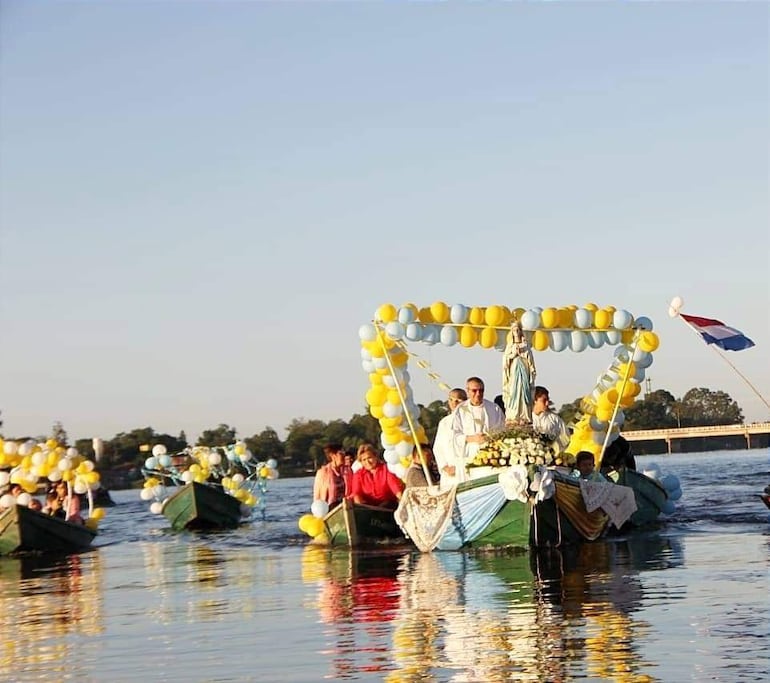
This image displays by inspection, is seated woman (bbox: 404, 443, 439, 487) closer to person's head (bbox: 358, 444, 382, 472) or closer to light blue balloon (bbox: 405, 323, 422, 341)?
person's head (bbox: 358, 444, 382, 472)

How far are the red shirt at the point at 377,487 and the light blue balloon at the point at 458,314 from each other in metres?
2.65

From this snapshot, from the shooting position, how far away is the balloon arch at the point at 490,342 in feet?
74.5

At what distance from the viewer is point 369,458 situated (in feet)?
75.0

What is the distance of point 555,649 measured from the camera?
1045 cm

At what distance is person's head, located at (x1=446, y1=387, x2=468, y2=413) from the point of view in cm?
2142

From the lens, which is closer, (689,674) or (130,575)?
(689,674)

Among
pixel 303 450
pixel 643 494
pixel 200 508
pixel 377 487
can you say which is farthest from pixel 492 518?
pixel 303 450

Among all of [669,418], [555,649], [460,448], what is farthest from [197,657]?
[669,418]

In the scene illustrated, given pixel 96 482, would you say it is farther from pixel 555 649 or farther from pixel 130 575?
pixel 555 649

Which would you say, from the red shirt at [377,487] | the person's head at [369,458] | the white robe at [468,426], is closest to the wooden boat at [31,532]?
the red shirt at [377,487]

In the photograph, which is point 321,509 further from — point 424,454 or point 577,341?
point 577,341

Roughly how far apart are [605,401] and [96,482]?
33.8 feet

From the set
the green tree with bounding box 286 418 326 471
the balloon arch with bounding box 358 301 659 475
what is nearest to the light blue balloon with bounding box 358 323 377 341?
the balloon arch with bounding box 358 301 659 475

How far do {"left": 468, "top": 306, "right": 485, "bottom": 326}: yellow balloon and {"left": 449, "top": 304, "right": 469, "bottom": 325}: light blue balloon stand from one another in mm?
66
